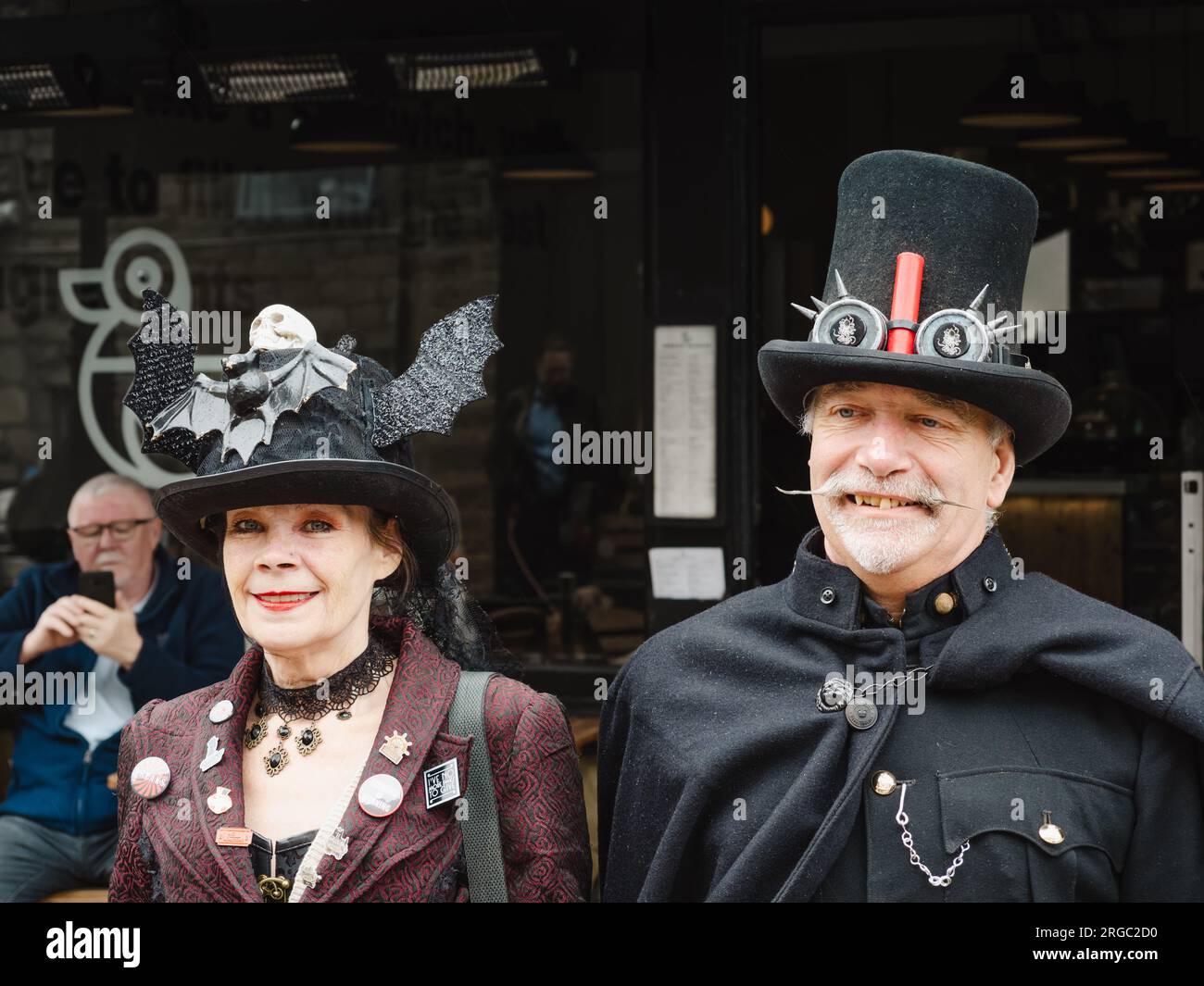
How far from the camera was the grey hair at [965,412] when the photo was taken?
2.67 m

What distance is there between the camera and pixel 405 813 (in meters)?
2.71

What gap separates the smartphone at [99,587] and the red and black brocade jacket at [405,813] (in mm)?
2028

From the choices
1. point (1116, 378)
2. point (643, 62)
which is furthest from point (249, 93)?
point (1116, 378)

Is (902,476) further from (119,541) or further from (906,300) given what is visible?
(119,541)

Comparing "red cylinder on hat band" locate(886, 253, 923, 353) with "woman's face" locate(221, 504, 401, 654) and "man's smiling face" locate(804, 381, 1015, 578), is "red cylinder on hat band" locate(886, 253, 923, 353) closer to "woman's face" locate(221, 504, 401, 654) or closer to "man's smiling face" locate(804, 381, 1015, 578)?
"man's smiling face" locate(804, 381, 1015, 578)

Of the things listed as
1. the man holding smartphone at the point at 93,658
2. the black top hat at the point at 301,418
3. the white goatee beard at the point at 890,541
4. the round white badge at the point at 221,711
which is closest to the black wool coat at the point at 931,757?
the white goatee beard at the point at 890,541

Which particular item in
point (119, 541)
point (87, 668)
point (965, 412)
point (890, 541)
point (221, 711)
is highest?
point (965, 412)

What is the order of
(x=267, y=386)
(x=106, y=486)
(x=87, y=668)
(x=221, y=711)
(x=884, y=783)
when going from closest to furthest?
1. (x=884, y=783)
2. (x=267, y=386)
3. (x=221, y=711)
4. (x=87, y=668)
5. (x=106, y=486)

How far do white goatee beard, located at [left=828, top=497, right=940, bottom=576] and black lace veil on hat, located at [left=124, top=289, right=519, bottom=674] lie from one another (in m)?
0.73

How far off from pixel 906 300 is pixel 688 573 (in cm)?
265

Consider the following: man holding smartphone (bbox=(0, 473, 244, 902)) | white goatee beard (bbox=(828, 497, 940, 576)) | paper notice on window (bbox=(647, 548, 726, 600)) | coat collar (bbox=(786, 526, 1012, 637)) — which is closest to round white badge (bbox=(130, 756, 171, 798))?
coat collar (bbox=(786, 526, 1012, 637))

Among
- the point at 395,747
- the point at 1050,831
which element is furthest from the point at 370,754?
the point at 1050,831

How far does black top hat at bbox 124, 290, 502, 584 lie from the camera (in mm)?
2709

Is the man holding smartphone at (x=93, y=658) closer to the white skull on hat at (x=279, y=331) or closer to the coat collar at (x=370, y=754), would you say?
the coat collar at (x=370, y=754)
